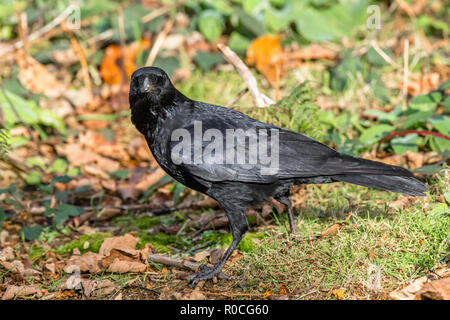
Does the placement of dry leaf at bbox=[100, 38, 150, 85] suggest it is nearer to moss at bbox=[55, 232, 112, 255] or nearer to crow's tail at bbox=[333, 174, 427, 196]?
moss at bbox=[55, 232, 112, 255]

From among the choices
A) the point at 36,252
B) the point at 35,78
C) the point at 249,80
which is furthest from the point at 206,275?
the point at 35,78

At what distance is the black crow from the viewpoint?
11.3ft

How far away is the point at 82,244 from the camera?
4.08m

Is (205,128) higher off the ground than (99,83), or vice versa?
(99,83)

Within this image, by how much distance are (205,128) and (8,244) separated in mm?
1981

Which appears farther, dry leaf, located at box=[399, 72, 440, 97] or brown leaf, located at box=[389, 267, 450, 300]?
dry leaf, located at box=[399, 72, 440, 97]

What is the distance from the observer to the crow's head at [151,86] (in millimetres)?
3566

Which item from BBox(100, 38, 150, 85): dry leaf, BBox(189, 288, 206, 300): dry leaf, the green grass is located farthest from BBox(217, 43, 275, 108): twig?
BBox(100, 38, 150, 85): dry leaf

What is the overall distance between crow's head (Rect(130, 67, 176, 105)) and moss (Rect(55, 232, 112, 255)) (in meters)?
1.18

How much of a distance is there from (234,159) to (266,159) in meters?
0.22

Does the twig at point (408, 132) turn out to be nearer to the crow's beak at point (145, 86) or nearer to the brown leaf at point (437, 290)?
the brown leaf at point (437, 290)

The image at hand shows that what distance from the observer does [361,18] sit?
737cm
